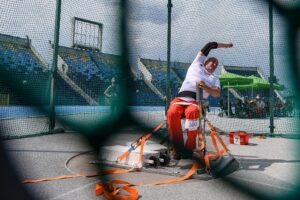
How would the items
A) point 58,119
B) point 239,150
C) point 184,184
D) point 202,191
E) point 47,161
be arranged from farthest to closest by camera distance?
point 239,150, point 47,161, point 184,184, point 202,191, point 58,119

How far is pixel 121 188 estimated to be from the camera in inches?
48.2

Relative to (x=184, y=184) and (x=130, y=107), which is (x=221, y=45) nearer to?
(x=130, y=107)

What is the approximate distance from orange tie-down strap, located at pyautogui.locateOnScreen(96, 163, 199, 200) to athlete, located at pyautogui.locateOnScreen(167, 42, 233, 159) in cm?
12

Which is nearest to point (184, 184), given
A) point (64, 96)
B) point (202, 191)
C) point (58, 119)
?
point (202, 191)

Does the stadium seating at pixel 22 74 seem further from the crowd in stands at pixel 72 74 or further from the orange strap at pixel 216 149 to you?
the orange strap at pixel 216 149

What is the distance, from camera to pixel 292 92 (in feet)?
1.28

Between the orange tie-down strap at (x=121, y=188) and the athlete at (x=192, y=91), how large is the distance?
4.9 inches

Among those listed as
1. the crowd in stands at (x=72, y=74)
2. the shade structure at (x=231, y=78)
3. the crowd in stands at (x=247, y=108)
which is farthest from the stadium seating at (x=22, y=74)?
the crowd in stands at (x=247, y=108)

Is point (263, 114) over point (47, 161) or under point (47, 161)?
over

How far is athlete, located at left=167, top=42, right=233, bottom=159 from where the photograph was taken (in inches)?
31.1

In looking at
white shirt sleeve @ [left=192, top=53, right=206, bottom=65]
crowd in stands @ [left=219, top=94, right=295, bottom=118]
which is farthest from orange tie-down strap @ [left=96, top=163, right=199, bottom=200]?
crowd in stands @ [left=219, top=94, right=295, bottom=118]

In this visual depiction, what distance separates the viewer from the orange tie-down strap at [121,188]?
0.94 metres

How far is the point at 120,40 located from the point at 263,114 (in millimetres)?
4231

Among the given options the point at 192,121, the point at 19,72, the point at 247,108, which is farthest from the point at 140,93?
the point at 247,108
